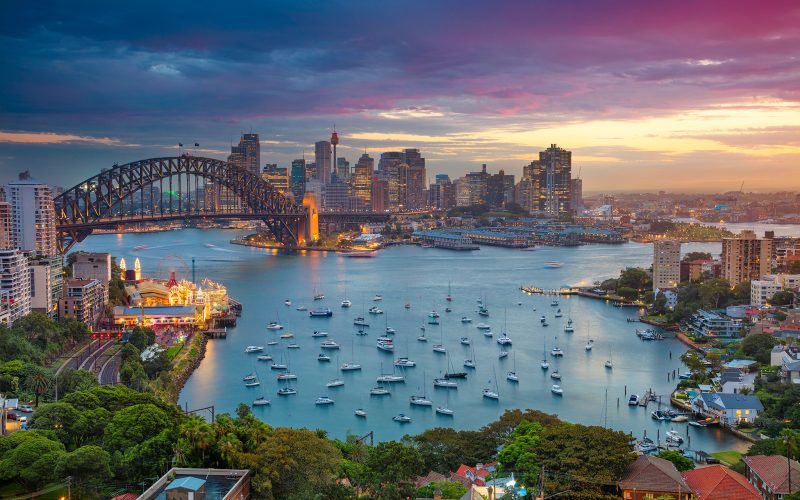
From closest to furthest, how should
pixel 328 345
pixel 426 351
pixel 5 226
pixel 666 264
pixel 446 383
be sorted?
pixel 446 383
pixel 426 351
pixel 328 345
pixel 5 226
pixel 666 264

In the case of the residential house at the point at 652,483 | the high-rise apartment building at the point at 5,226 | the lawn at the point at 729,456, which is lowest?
the lawn at the point at 729,456

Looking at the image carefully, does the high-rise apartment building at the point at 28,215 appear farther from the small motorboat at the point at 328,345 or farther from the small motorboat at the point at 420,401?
the small motorboat at the point at 420,401

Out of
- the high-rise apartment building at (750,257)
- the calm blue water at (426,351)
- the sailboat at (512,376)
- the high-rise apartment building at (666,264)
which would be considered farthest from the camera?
the high-rise apartment building at (666,264)

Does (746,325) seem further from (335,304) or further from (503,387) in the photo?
(335,304)

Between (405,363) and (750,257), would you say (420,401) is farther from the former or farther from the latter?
(750,257)

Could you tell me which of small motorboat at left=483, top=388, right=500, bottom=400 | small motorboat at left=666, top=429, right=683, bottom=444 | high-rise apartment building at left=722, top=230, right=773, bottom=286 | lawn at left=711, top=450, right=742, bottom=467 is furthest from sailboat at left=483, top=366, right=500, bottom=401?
high-rise apartment building at left=722, top=230, right=773, bottom=286

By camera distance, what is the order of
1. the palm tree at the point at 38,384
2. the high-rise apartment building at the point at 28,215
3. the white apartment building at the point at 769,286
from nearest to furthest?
the palm tree at the point at 38,384 < the white apartment building at the point at 769,286 < the high-rise apartment building at the point at 28,215

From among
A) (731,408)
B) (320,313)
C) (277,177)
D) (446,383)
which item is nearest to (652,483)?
(731,408)

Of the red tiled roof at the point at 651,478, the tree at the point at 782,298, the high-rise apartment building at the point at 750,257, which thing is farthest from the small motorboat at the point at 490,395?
the high-rise apartment building at the point at 750,257
